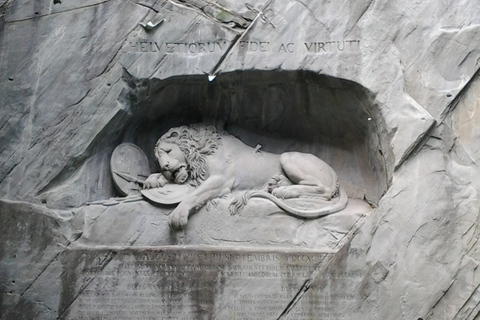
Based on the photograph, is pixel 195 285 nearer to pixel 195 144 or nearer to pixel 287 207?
pixel 287 207

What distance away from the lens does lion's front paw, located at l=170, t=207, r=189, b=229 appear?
5555 mm

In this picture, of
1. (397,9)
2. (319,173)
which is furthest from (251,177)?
(397,9)

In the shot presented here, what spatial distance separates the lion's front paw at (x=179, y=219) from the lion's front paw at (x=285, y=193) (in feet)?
2.55

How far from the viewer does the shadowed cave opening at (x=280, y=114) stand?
231 inches

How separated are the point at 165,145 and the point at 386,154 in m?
1.88

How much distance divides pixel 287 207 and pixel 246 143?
92 cm

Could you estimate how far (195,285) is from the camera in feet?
17.6

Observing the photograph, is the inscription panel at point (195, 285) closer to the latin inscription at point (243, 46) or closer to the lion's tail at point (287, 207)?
the lion's tail at point (287, 207)

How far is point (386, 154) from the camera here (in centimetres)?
566

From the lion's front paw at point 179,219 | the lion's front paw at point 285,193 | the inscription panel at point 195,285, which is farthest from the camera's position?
the lion's front paw at point 285,193

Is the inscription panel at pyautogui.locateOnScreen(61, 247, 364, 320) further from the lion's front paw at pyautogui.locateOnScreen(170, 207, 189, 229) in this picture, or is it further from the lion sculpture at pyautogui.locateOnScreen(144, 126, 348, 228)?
the lion sculpture at pyautogui.locateOnScreen(144, 126, 348, 228)

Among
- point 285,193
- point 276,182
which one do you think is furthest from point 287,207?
point 276,182

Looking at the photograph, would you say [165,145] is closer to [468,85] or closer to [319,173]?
[319,173]

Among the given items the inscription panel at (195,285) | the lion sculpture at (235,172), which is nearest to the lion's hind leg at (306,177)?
the lion sculpture at (235,172)
